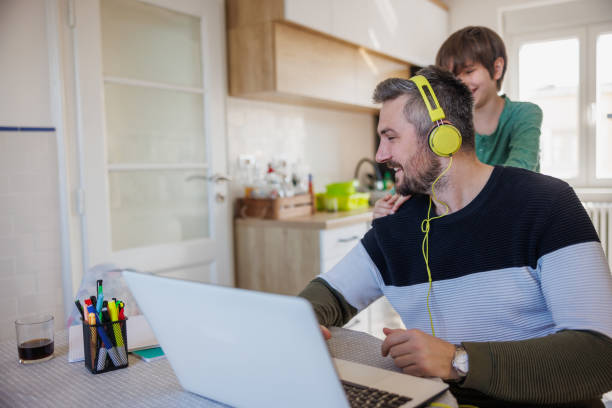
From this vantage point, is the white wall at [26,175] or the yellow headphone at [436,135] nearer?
the yellow headphone at [436,135]

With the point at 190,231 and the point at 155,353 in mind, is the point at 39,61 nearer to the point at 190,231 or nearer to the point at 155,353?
the point at 190,231

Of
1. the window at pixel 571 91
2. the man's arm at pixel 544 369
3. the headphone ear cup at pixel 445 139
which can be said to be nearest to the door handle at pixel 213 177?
the headphone ear cup at pixel 445 139

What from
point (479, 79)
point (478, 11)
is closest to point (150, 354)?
point (479, 79)

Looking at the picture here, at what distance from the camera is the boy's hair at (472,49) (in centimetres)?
181

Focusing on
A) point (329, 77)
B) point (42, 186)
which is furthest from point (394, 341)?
point (329, 77)

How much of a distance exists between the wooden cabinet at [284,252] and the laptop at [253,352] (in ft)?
6.33

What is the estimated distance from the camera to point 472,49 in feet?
5.93

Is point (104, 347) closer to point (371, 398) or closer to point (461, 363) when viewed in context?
point (371, 398)

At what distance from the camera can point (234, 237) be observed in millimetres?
3111

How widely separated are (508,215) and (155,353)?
786mm

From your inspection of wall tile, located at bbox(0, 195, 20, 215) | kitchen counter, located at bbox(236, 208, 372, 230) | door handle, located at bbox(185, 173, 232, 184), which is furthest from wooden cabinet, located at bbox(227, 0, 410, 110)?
wall tile, located at bbox(0, 195, 20, 215)

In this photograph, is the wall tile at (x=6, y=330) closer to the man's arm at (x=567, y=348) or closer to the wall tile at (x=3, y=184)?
the wall tile at (x=3, y=184)

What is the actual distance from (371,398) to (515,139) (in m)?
1.32

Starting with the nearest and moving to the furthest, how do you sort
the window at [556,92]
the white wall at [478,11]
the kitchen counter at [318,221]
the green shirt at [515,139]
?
the green shirt at [515,139] → the kitchen counter at [318,221] → the window at [556,92] → the white wall at [478,11]
